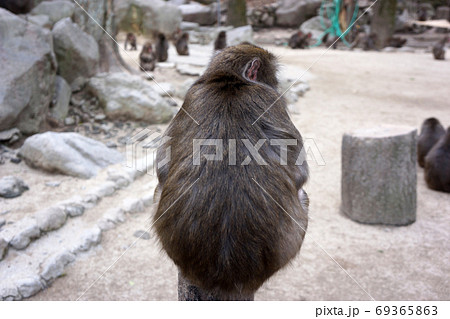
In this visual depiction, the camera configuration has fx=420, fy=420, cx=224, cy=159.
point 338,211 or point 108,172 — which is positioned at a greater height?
point 108,172

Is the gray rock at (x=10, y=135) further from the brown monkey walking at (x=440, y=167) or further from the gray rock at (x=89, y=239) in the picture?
the brown monkey walking at (x=440, y=167)

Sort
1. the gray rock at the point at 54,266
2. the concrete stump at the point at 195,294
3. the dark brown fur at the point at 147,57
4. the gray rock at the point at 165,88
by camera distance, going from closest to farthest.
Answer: the concrete stump at the point at 195,294
the gray rock at the point at 54,266
the gray rock at the point at 165,88
the dark brown fur at the point at 147,57

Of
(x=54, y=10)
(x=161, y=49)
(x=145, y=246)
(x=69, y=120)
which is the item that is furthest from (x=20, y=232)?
(x=161, y=49)

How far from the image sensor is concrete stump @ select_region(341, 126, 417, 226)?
379cm

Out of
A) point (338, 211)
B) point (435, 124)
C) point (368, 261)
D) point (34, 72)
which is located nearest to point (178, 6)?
point (34, 72)

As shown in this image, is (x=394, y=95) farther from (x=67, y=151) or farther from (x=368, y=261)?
(x=67, y=151)

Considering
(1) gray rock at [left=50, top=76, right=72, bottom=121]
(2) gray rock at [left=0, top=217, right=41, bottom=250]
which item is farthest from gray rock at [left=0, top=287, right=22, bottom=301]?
(1) gray rock at [left=50, top=76, right=72, bottom=121]

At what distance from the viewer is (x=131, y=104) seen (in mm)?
5949

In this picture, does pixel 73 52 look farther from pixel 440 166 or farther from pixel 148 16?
pixel 148 16

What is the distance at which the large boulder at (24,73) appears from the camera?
4590 mm

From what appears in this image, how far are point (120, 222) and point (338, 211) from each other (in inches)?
86.2

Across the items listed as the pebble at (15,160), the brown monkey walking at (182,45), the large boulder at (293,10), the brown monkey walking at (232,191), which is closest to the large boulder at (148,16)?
the brown monkey walking at (182,45)

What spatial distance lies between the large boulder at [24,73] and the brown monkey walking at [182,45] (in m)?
5.36

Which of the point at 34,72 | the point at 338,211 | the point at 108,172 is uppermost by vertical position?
the point at 34,72
